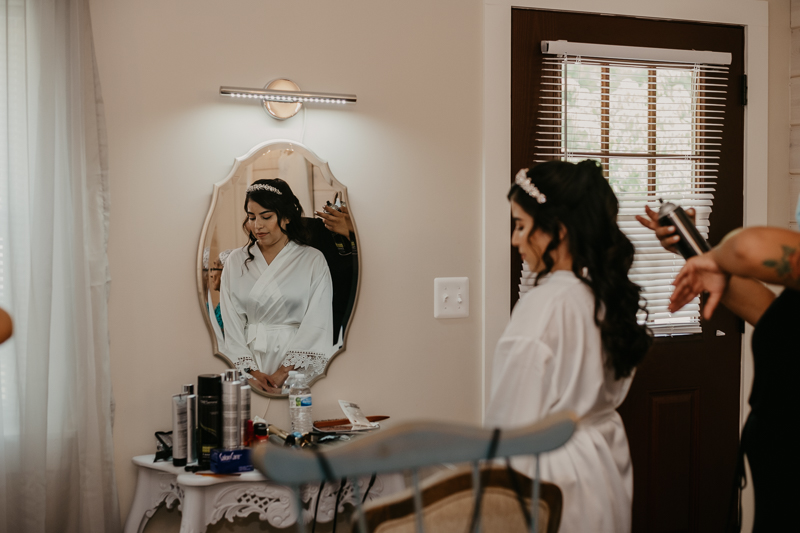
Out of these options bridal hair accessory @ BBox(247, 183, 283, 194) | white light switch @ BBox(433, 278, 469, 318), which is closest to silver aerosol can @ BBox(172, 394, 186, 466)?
bridal hair accessory @ BBox(247, 183, 283, 194)

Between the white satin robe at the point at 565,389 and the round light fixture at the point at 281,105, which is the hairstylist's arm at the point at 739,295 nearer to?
the white satin robe at the point at 565,389

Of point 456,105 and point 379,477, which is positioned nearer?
point 379,477

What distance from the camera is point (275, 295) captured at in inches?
80.0

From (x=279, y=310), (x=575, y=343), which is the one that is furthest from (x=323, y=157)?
(x=575, y=343)

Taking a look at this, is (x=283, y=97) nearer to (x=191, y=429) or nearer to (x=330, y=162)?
(x=330, y=162)

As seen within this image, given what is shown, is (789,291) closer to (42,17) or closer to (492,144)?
(492,144)

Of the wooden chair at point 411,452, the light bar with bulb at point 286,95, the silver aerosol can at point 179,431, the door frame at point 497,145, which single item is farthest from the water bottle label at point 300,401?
the wooden chair at point 411,452

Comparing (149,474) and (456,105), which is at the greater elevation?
(456,105)

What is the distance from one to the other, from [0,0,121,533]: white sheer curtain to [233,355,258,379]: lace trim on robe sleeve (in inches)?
15.6

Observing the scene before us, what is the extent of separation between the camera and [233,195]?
198 cm

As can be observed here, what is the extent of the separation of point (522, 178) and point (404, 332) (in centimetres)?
87

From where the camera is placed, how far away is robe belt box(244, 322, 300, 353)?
2.00 metres

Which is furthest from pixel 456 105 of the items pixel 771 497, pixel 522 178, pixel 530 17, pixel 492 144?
pixel 771 497

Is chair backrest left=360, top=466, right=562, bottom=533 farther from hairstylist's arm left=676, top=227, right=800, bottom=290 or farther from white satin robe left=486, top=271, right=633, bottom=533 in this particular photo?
hairstylist's arm left=676, top=227, right=800, bottom=290
